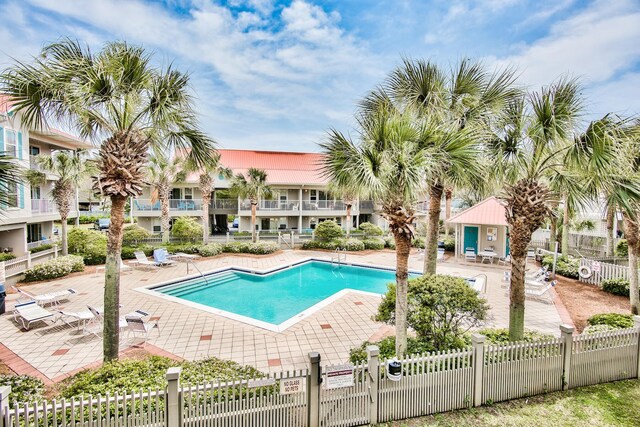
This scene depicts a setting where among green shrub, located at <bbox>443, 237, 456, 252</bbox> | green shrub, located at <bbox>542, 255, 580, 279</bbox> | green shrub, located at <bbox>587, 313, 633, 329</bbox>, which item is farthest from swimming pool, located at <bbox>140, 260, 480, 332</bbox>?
green shrub, located at <bbox>443, 237, 456, 252</bbox>

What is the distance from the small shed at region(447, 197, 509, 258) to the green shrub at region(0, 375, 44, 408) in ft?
66.1

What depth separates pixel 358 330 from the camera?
874cm

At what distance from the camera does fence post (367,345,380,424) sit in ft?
15.7

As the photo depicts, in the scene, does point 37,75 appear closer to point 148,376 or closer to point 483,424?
point 148,376

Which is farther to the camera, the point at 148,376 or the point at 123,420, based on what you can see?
the point at 148,376

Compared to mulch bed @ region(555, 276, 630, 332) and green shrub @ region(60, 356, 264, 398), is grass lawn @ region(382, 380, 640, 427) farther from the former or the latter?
mulch bed @ region(555, 276, 630, 332)

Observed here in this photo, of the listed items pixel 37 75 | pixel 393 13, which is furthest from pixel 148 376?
pixel 393 13

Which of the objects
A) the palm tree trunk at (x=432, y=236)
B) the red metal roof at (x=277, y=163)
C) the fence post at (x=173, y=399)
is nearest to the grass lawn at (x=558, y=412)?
the fence post at (x=173, y=399)

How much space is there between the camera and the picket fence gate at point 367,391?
3943 millimetres

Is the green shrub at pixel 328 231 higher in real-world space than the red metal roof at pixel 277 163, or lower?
lower

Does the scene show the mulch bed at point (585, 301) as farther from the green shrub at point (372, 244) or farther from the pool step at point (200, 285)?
the pool step at point (200, 285)

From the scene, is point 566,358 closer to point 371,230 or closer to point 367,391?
point 367,391

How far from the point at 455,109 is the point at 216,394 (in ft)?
27.9

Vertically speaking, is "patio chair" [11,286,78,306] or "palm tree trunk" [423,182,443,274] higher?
"palm tree trunk" [423,182,443,274]
